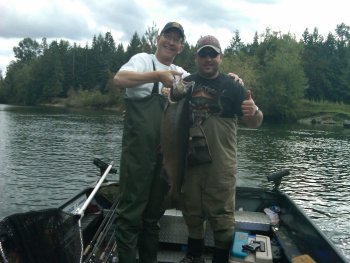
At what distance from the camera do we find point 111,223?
565 cm

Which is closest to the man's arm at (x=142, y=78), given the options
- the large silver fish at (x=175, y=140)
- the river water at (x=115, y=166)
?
the large silver fish at (x=175, y=140)

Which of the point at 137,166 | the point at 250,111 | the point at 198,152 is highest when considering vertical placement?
the point at 250,111

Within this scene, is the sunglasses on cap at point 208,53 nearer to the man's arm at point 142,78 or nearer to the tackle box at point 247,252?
the man's arm at point 142,78

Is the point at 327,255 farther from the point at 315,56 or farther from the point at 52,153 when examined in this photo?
the point at 315,56

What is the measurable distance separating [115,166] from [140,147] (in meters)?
15.9

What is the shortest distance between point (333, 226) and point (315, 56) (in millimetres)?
84486

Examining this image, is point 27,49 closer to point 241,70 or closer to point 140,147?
point 241,70

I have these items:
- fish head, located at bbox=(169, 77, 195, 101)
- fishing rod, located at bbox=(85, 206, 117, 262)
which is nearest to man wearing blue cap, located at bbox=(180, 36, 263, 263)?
fish head, located at bbox=(169, 77, 195, 101)

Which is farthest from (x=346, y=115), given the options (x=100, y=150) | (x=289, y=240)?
(x=289, y=240)

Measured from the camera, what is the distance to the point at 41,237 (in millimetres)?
3789

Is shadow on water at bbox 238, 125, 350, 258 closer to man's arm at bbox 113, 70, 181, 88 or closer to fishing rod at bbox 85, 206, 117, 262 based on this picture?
fishing rod at bbox 85, 206, 117, 262

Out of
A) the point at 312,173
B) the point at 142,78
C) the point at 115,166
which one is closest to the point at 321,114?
the point at 312,173

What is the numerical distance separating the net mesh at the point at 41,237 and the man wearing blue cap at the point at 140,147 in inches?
24.7

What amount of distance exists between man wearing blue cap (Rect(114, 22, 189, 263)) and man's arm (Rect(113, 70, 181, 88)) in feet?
A: 0.05
